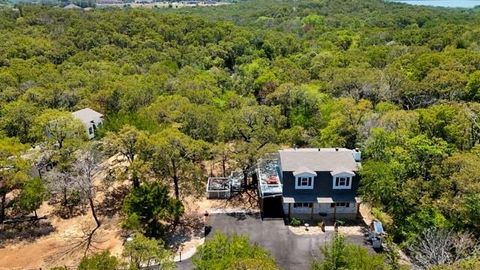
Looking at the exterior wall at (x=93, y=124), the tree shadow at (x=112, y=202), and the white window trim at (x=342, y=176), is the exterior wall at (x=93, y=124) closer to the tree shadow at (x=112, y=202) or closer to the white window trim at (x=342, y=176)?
the tree shadow at (x=112, y=202)

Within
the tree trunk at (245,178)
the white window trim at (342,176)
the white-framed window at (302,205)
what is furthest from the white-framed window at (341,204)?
the tree trunk at (245,178)

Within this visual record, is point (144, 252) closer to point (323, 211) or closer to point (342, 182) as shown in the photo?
point (323, 211)

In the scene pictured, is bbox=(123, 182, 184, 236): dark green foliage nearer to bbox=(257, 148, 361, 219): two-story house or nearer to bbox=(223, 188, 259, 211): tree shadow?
bbox=(223, 188, 259, 211): tree shadow

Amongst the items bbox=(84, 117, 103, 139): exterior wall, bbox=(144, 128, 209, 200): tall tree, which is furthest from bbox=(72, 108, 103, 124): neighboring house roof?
bbox=(144, 128, 209, 200): tall tree

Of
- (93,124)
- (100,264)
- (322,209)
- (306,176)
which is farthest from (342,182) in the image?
(93,124)

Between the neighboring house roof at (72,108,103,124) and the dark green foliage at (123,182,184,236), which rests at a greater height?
the neighboring house roof at (72,108,103,124)
